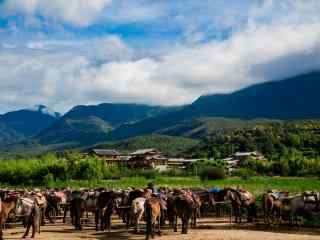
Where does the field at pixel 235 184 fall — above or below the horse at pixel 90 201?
below

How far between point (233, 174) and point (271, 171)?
8.20 metres

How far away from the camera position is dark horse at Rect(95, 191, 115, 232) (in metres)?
28.2

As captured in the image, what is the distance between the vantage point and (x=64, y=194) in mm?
38750

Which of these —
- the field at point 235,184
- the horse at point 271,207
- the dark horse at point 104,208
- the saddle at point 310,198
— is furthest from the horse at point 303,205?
the field at point 235,184

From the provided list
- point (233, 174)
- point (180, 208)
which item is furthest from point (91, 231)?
point (233, 174)

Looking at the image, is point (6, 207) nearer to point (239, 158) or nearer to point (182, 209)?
point (182, 209)

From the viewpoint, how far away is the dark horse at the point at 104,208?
28.2m

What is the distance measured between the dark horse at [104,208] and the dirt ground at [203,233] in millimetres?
614

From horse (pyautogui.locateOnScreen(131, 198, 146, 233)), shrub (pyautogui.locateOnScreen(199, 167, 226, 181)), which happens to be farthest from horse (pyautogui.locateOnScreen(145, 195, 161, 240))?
shrub (pyautogui.locateOnScreen(199, 167, 226, 181))

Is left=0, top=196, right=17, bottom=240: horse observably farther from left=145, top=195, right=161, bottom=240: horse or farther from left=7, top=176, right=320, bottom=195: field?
left=7, top=176, right=320, bottom=195: field

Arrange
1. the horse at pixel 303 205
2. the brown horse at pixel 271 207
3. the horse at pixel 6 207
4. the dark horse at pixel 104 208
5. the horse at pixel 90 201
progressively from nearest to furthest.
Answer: the horse at pixel 6 207 → the dark horse at pixel 104 208 → the horse at pixel 303 205 → the horse at pixel 90 201 → the brown horse at pixel 271 207

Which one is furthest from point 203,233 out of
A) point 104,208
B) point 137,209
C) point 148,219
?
point 104,208

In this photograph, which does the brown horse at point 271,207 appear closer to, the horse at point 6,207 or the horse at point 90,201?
the horse at point 90,201

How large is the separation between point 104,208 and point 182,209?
5.06 metres
